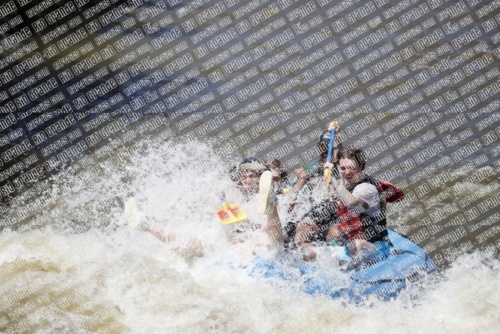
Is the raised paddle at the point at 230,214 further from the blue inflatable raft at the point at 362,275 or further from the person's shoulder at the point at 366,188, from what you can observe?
the person's shoulder at the point at 366,188

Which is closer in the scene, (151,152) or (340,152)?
(340,152)

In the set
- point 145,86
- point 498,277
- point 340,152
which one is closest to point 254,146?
point 145,86

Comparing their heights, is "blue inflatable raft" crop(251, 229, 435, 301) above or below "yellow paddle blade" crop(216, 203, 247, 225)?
below

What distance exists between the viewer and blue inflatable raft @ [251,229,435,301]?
233 inches

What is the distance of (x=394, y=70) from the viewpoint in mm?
9383

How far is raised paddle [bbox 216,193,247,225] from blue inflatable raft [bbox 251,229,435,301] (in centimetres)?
46

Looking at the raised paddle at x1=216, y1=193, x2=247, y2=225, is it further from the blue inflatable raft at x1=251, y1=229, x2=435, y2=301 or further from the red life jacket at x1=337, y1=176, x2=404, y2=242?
the red life jacket at x1=337, y1=176, x2=404, y2=242

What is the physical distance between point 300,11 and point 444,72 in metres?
2.46

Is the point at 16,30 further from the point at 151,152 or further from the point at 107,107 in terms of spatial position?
the point at 151,152

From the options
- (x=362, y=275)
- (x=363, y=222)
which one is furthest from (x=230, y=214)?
(x=362, y=275)

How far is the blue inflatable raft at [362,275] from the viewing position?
5.92m

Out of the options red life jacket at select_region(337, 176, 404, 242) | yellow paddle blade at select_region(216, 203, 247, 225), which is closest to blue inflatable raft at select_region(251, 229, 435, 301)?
red life jacket at select_region(337, 176, 404, 242)

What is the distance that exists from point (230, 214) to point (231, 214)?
1cm

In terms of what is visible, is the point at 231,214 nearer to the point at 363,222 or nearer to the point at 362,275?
the point at 363,222
